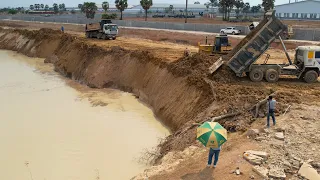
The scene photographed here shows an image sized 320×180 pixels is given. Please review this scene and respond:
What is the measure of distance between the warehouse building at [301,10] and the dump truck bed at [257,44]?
8398 cm

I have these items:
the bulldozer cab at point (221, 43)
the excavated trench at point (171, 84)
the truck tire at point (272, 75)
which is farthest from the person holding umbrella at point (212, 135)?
the bulldozer cab at point (221, 43)

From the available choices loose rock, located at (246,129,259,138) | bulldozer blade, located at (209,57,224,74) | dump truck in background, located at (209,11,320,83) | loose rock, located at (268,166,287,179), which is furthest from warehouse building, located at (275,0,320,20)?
loose rock, located at (268,166,287,179)

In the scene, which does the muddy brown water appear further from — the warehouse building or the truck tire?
the warehouse building

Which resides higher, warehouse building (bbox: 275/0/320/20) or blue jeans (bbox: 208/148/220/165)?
warehouse building (bbox: 275/0/320/20)

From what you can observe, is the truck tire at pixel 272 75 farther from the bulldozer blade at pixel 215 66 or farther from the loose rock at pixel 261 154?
the loose rock at pixel 261 154

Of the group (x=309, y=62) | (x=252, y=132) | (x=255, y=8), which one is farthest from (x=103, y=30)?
(x=255, y=8)

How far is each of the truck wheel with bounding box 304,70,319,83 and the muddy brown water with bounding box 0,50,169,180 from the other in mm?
9803

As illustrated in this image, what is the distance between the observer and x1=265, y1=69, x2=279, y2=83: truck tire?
20.8 meters

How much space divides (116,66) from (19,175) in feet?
57.5

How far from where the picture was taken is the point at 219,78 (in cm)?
2067

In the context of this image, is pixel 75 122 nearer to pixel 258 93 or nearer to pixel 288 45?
pixel 258 93

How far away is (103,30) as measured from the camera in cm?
4612

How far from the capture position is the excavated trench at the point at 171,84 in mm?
16297

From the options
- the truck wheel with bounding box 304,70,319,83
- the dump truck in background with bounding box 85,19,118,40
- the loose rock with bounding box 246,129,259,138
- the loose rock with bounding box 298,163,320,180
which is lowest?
the loose rock with bounding box 298,163,320,180
